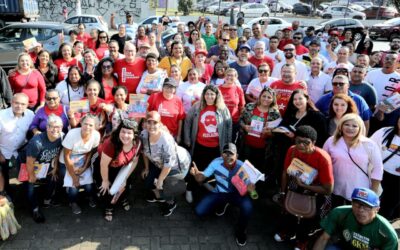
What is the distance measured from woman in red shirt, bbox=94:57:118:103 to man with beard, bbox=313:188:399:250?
3687 millimetres

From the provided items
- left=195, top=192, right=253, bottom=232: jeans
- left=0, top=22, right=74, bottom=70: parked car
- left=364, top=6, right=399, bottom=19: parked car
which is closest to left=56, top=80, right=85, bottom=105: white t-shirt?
left=195, top=192, right=253, bottom=232: jeans

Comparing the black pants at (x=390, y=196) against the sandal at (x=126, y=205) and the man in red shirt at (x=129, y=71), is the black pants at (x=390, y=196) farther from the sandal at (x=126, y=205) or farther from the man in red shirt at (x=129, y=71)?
the man in red shirt at (x=129, y=71)

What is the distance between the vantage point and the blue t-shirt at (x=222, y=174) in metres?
4.43

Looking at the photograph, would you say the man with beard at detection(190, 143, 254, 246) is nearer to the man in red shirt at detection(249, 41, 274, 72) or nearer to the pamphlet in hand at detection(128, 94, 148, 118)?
the pamphlet in hand at detection(128, 94, 148, 118)

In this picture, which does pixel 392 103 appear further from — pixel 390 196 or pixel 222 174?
pixel 222 174

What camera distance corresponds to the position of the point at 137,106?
4.93 metres

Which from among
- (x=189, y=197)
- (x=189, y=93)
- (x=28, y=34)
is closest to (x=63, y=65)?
(x=189, y=93)

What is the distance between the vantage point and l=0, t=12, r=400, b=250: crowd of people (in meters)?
3.89

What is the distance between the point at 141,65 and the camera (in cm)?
602

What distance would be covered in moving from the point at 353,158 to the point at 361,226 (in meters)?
0.82

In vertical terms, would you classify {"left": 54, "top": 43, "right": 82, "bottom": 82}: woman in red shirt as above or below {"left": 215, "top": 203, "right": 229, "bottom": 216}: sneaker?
above

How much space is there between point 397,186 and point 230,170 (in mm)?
2198

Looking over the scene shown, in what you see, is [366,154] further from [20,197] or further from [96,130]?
[20,197]

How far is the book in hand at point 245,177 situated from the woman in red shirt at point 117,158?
4.52 ft
